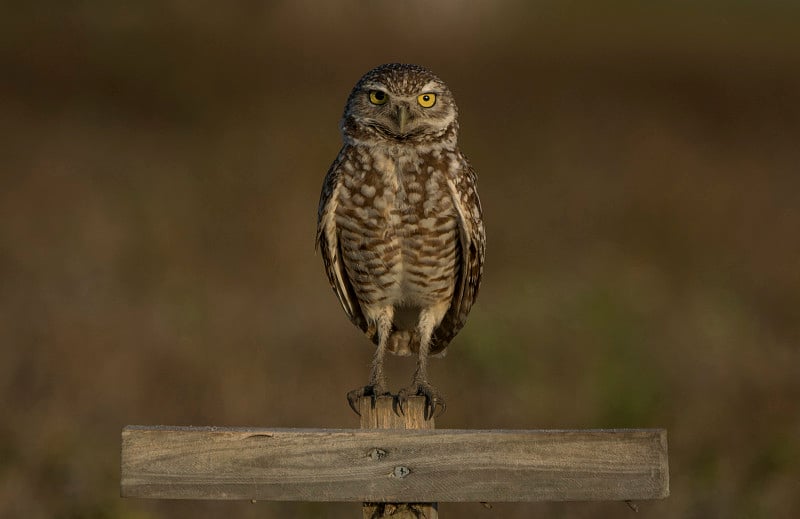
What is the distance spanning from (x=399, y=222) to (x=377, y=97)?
0.44 meters

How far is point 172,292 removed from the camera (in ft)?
28.0

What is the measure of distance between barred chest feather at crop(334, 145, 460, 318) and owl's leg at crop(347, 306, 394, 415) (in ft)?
0.61

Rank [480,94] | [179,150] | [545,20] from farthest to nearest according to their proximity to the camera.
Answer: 1. [545,20]
2. [480,94]
3. [179,150]

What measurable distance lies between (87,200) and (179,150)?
6.22ft

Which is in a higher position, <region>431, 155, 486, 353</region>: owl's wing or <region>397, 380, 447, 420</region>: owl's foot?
<region>431, 155, 486, 353</region>: owl's wing

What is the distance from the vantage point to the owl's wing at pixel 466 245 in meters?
4.00

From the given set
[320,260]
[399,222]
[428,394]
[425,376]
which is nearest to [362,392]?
[428,394]

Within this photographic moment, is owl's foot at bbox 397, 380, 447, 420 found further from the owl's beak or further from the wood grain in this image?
the owl's beak

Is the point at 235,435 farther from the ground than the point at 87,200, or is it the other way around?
the point at 87,200

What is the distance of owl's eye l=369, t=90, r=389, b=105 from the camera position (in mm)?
3908

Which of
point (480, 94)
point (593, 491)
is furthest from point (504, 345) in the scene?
point (480, 94)

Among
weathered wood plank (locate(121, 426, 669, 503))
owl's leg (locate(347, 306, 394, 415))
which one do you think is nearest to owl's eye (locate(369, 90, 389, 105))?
owl's leg (locate(347, 306, 394, 415))

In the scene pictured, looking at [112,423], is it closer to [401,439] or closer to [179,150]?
[401,439]

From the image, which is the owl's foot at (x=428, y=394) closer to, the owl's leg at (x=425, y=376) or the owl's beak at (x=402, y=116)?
the owl's leg at (x=425, y=376)
